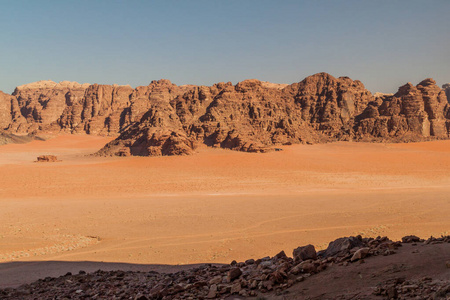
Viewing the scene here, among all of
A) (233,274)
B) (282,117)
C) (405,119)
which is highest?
(282,117)

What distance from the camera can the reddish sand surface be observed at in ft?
33.7

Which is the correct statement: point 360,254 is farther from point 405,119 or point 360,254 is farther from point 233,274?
point 405,119

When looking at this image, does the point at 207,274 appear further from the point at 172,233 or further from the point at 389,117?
the point at 389,117

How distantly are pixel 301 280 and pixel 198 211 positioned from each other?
10156 mm

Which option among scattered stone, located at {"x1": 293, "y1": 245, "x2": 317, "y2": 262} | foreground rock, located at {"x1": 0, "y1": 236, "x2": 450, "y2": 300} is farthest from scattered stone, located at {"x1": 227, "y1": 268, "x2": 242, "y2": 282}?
scattered stone, located at {"x1": 293, "y1": 245, "x2": 317, "y2": 262}

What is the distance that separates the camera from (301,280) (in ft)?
16.1

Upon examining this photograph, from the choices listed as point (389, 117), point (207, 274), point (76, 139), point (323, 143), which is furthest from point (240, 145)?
point (76, 139)

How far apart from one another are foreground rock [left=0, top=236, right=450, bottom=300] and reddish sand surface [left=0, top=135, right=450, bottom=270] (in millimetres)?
2818

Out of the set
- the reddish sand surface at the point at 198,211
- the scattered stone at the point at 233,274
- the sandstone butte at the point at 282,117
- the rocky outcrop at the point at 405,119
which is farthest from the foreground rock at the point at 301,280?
the rocky outcrop at the point at 405,119

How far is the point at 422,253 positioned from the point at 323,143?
157 feet

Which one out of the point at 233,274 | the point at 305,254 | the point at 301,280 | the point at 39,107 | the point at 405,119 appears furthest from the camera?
the point at 39,107

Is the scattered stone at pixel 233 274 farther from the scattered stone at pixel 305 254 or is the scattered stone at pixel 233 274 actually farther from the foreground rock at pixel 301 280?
the scattered stone at pixel 305 254

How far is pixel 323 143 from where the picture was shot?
168 feet

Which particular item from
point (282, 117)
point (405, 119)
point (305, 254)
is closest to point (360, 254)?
point (305, 254)
